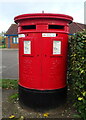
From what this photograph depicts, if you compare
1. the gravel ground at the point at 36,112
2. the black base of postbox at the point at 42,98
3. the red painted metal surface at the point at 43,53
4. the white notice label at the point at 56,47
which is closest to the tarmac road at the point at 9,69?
the gravel ground at the point at 36,112

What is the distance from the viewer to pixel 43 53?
10.1ft

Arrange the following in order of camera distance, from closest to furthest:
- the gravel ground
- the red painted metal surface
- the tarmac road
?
the red painted metal surface
the gravel ground
the tarmac road

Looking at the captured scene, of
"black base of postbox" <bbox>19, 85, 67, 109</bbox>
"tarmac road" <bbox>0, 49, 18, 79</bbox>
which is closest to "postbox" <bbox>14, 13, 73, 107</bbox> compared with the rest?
"black base of postbox" <bbox>19, 85, 67, 109</bbox>

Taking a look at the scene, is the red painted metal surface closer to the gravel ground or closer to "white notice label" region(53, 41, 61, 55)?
"white notice label" region(53, 41, 61, 55)

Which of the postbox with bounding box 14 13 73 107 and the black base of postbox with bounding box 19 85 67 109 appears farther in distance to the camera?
the black base of postbox with bounding box 19 85 67 109

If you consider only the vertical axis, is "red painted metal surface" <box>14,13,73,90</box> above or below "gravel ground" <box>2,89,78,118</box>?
above

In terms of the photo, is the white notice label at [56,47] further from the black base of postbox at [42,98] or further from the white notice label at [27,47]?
the black base of postbox at [42,98]

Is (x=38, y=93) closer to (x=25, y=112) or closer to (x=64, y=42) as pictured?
(x=25, y=112)

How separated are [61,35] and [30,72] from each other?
3.31 feet

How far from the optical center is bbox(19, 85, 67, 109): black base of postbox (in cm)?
318

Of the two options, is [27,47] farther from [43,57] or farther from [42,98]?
[42,98]

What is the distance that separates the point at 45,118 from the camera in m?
3.03

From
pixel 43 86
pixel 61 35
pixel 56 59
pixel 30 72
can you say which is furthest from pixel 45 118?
pixel 61 35

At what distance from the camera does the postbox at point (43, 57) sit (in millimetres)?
3033
